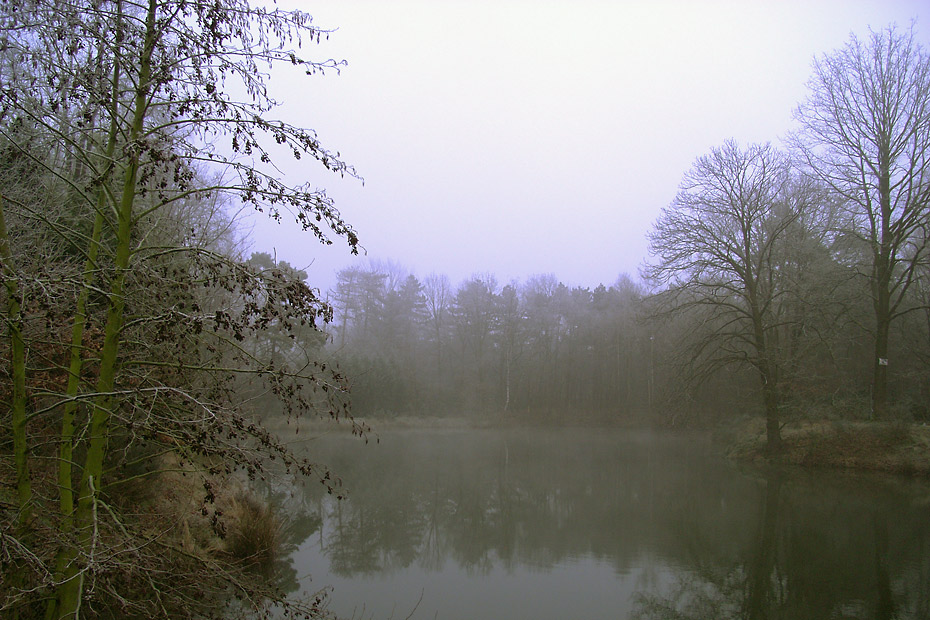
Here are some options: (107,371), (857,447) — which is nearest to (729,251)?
(857,447)

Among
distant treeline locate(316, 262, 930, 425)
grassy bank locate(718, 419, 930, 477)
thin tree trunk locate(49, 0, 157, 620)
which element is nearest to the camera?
thin tree trunk locate(49, 0, 157, 620)

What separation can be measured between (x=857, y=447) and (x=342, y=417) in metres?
13.7

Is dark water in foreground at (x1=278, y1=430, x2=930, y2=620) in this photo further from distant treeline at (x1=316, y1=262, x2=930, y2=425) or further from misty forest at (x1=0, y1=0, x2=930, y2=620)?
distant treeline at (x1=316, y1=262, x2=930, y2=425)

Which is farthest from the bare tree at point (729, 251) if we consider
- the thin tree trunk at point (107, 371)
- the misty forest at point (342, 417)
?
the thin tree trunk at point (107, 371)

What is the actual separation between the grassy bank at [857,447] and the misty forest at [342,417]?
0.08 meters

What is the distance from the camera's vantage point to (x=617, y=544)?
974 cm

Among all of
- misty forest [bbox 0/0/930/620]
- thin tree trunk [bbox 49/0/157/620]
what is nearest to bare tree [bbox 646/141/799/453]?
misty forest [bbox 0/0/930/620]

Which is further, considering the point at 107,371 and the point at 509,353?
the point at 509,353

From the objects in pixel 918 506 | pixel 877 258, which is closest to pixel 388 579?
pixel 918 506

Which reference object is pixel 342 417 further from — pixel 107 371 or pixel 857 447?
pixel 857 447

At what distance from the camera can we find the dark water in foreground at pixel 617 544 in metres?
7.15

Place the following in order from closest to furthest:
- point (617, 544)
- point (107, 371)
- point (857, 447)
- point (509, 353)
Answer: point (107, 371) → point (617, 544) → point (857, 447) → point (509, 353)

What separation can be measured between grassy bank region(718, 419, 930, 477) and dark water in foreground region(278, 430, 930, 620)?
87 centimetres

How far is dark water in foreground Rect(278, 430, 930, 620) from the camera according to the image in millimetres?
7152
